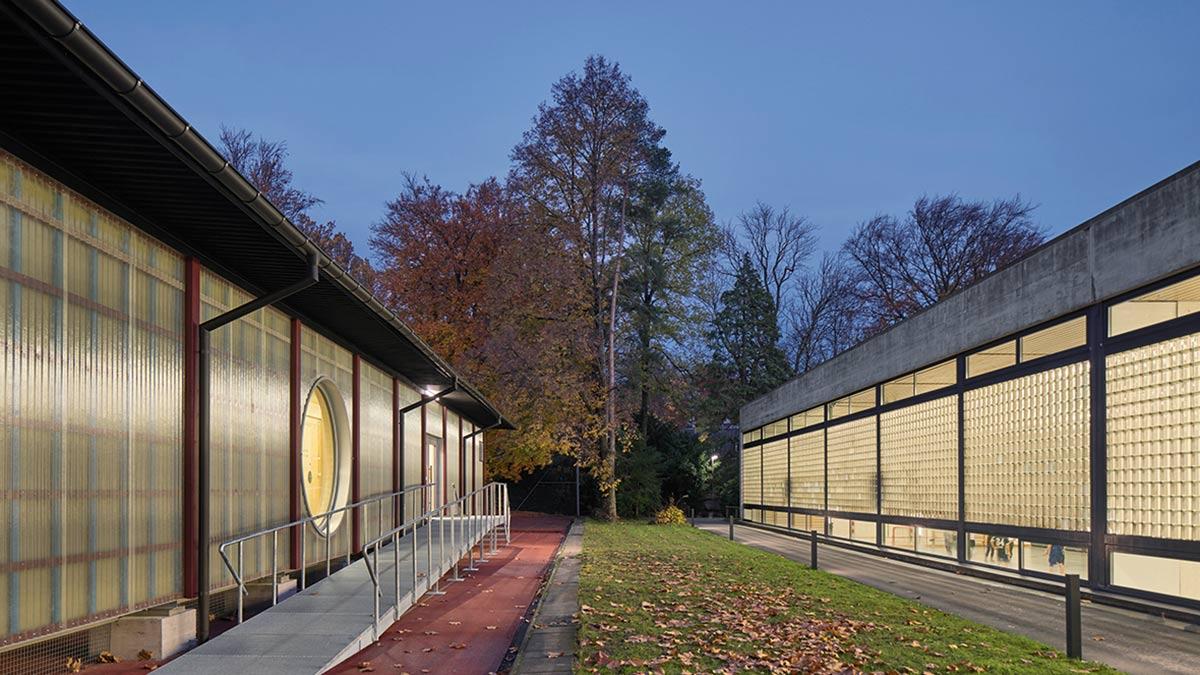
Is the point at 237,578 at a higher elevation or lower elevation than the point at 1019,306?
lower

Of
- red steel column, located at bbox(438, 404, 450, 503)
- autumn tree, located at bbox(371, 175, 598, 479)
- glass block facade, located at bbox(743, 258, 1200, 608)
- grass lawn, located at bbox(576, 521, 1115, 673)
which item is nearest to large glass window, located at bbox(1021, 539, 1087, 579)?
glass block facade, located at bbox(743, 258, 1200, 608)

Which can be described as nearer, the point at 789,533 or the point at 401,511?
the point at 401,511

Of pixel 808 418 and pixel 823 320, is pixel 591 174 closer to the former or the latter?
pixel 808 418

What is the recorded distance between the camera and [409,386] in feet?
68.7

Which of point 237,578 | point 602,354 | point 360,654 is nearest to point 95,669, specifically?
point 237,578

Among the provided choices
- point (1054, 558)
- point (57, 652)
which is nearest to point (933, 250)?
point (1054, 558)

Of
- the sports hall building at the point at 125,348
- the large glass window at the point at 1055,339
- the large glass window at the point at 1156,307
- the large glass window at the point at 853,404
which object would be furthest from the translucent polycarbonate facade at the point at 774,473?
the sports hall building at the point at 125,348

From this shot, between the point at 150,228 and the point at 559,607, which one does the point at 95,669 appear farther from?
the point at 559,607

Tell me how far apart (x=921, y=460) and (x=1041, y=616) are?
336 inches

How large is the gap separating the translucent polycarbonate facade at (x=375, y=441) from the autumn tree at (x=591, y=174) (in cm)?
1792

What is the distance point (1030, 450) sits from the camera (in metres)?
16.1

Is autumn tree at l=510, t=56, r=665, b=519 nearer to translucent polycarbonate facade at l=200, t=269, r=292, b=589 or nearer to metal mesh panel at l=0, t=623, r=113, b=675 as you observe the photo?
translucent polycarbonate facade at l=200, t=269, r=292, b=589

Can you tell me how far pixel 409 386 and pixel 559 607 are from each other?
8.57 m

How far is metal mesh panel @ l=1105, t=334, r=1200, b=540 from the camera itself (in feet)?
39.5
